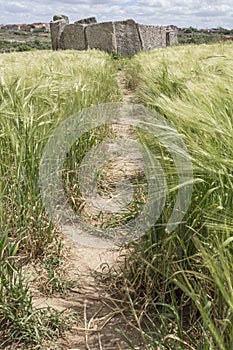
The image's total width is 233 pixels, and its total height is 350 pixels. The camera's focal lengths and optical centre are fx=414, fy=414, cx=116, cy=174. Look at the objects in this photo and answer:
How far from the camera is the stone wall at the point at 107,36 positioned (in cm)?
1249

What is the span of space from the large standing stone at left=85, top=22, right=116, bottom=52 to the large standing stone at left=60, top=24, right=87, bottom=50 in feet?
0.95

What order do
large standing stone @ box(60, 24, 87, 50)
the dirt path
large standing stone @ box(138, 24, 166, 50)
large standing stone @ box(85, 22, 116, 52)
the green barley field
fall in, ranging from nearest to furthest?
the green barley field
the dirt path
large standing stone @ box(85, 22, 116, 52)
large standing stone @ box(138, 24, 166, 50)
large standing stone @ box(60, 24, 87, 50)

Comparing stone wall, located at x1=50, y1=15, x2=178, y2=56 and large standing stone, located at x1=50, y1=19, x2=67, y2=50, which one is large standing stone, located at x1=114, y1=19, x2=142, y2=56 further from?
large standing stone, located at x1=50, y1=19, x2=67, y2=50

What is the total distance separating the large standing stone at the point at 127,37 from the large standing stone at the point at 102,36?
228 millimetres

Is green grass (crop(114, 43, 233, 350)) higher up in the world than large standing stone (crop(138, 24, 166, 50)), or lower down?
lower down

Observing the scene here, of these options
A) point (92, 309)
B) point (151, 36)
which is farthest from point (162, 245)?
point (151, 36)

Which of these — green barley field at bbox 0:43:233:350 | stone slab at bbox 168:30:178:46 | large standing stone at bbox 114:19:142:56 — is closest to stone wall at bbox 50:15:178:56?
large standing stone at bbox 114:19:142:56

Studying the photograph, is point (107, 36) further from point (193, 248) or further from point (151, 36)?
point (193, 248)

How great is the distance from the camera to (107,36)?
1248cm

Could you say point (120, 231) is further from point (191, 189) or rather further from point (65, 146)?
point (191, 189)

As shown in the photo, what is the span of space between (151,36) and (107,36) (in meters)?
1.82

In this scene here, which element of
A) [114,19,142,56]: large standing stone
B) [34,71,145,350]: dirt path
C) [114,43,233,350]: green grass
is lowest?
[34,71,145,350]: dirt path

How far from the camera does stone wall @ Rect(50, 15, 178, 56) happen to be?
12.5m

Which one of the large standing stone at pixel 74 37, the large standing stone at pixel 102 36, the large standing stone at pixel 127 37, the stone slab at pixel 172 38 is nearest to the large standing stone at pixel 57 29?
the large standing stone at pixel 74 37
